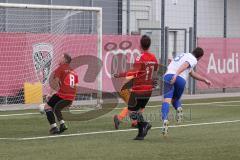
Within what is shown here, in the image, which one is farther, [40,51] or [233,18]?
[233,18]

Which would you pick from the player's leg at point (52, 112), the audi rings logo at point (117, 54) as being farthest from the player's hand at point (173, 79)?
the audi rings logo at point (117, 54)

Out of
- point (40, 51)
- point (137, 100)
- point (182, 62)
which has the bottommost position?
point (137, 100)

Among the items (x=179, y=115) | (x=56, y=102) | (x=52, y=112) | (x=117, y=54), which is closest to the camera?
(x=52, y=112)

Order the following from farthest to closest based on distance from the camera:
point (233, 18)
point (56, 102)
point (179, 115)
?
point (233, 18) → point (179, 115) → point (56, 102)

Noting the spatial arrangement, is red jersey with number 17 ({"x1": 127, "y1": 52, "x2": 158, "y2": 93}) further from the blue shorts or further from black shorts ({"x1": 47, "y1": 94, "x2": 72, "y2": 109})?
black shorts ({"x1": 47, "y1": 94, "x2": 72, "y2": 109})

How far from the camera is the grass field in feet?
36.9

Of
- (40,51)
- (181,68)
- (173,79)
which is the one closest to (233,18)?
(40,51)

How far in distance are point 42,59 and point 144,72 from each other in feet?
32.3

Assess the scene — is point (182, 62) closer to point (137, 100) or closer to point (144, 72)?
point (144, 72)

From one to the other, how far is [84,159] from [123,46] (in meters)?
15.7

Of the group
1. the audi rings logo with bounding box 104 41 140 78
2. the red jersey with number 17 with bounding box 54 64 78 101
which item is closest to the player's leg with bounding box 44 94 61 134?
the red jersey with number 17 with bounding box 54 64 78 101

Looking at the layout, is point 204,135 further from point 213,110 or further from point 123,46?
point 123,46

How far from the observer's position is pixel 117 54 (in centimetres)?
2603

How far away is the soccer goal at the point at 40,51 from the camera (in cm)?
2252
